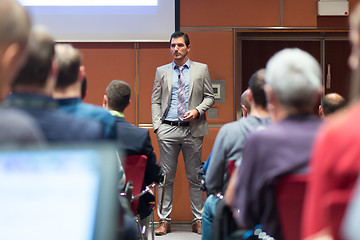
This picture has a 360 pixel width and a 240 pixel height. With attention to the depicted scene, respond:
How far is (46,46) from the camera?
147cm

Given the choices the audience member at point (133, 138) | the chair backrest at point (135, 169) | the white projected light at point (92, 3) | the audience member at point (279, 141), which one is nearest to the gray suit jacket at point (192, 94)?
the white projected light at point (92, 3)

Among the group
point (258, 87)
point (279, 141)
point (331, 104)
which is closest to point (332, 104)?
point (331, 104)

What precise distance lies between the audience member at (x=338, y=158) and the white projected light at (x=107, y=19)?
421cm

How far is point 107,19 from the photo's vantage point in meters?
5.08

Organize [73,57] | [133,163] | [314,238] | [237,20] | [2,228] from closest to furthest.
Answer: [2,228] → [314,238] → [73,57] → [133,163] → [237,20]

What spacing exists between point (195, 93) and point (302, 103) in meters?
3.32

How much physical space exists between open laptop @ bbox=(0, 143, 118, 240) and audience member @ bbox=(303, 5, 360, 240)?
0.48m

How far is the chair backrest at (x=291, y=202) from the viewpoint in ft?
4.55

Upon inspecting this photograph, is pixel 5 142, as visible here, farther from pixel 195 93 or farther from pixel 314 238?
pixel 195 93

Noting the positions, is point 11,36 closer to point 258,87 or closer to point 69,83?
point 69,83

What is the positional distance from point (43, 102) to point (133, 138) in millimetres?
1405

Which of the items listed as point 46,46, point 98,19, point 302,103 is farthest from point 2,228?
point 98,19

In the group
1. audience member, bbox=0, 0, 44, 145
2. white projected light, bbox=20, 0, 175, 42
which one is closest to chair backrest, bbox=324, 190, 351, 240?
audience member, bbox=0, 0, 44, 145

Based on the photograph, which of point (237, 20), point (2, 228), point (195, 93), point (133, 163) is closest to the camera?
point (2, 228)
